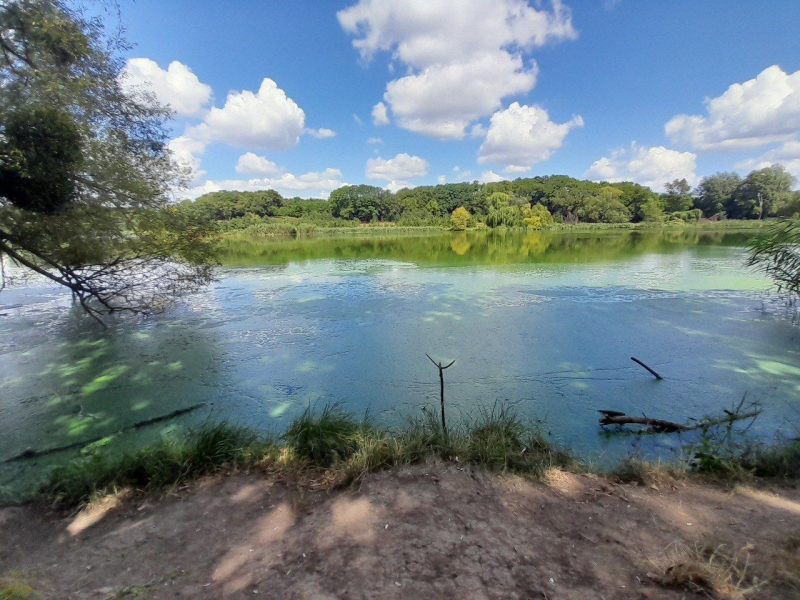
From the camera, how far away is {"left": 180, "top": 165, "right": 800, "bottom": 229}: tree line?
50803 mm

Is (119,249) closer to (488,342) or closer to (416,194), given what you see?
(488,342)

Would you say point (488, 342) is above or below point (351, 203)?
below

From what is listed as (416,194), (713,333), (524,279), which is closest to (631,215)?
(416,194)

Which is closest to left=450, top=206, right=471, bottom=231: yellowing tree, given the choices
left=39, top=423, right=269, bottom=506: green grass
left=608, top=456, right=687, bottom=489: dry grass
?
left=608, top=456, right=687, bottom=489: dry grass

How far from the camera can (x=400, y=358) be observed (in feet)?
20.3

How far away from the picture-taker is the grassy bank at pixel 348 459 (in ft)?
9.74

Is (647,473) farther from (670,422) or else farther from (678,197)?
(678,197)

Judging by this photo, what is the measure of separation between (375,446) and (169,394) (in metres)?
3.46

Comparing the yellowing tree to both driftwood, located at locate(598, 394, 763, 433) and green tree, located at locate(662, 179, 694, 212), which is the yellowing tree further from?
driftwood, located at locate(598, 394, 763, 433)

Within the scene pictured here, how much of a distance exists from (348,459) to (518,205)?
62829mm

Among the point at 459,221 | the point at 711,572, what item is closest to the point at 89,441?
the point at 711,572

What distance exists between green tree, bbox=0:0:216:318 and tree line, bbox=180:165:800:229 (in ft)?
136

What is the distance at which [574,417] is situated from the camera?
14.1ft

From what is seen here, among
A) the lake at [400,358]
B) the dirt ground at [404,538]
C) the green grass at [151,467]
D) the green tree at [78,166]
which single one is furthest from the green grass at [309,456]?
the green tree at [78,166]
